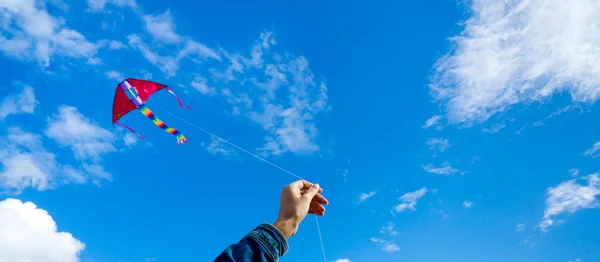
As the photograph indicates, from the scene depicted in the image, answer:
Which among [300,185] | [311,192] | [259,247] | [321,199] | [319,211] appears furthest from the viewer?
[319,211]

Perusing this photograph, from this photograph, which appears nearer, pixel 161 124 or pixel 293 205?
pixel 293 205

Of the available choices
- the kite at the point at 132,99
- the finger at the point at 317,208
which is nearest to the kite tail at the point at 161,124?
the kite at the point at 132,99

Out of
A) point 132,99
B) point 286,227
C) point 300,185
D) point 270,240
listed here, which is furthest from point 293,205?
point 132,99

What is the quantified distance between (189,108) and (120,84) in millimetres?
3459

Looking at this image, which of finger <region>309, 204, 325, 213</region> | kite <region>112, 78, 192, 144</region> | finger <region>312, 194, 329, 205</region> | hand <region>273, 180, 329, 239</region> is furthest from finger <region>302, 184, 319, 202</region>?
kite <region>112, 78, 192, 144</region>

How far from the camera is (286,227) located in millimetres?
2121

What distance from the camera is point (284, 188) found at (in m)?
2.53

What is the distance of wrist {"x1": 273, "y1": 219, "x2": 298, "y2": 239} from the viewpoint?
2.10 metres

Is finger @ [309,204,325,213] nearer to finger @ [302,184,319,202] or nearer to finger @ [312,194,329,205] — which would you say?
finger @ [312,194,329,205]

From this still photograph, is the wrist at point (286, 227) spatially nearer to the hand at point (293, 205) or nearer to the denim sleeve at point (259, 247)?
the hand at point (293, 205)

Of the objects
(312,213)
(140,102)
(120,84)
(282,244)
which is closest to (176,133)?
(140,102)

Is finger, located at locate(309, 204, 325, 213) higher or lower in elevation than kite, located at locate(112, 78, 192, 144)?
lower

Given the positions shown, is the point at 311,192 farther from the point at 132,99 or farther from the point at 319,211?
the point at 132,99

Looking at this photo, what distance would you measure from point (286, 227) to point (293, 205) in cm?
22
